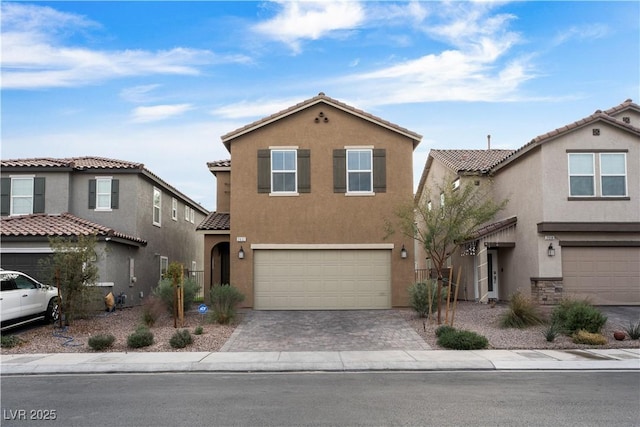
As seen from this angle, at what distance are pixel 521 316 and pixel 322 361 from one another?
708 cm

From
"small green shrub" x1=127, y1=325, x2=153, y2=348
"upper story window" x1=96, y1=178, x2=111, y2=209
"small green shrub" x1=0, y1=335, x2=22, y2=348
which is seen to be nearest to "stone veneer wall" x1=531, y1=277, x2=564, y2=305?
"small green shrub" x1=127, y1=325, x2=153, y2=348

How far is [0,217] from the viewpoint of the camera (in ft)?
75.0

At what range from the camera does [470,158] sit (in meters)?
27.7

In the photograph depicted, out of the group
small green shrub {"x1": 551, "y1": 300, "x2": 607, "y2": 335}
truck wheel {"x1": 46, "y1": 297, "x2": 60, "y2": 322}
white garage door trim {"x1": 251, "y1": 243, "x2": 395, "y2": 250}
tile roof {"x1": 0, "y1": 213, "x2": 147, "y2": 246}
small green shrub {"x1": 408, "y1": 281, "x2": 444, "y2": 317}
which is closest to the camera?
small green shrub {"x1": 551, "y1": 300, "x2": 607, "y2": 335}

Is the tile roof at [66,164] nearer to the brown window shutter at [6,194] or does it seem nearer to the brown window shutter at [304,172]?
the brown window shutter at [6,194]

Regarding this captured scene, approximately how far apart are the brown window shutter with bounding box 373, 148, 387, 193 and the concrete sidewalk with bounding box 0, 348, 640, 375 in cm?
796

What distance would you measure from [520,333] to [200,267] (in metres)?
24.0

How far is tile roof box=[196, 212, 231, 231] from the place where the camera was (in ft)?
71.6

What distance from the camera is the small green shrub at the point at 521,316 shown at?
55.4ft

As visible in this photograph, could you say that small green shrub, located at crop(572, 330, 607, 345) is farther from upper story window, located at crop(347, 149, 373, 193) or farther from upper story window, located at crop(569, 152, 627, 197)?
upper story window, located at crop(347, 149, 373, 193)

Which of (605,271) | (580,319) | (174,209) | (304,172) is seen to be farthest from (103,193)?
(605,271)

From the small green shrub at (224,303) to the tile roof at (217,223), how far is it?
11.5 ft

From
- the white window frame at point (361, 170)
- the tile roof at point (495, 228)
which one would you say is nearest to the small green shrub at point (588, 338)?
the tile roof at point (495, 228)

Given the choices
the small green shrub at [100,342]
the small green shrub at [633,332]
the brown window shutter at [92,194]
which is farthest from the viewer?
the brown window shutter at [92,194]
